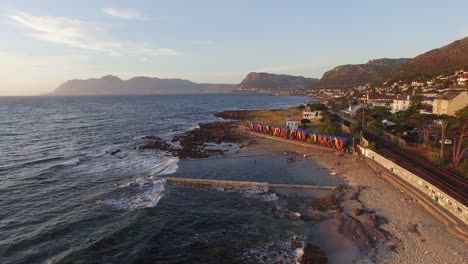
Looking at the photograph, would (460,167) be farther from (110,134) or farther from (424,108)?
(110,134)

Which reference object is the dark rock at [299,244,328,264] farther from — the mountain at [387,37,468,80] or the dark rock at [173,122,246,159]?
the mountain at [387,37,468,80]

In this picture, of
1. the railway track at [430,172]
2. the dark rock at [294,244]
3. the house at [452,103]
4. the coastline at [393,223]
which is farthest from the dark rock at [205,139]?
the house at [452,103]

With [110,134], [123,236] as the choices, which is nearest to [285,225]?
[123,236]

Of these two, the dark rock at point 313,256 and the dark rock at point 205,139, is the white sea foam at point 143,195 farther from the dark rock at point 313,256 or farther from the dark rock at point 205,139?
the dark rock at point 313,256

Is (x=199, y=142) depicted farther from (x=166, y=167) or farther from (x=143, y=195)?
(x=143, y=195)

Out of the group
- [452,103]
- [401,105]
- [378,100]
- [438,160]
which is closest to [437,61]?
[378,100]

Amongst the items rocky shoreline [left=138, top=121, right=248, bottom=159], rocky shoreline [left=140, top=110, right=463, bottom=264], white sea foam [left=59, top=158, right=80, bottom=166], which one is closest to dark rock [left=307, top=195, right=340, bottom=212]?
rocky shoreline [left=140, top=110, right=463, bottom=264]

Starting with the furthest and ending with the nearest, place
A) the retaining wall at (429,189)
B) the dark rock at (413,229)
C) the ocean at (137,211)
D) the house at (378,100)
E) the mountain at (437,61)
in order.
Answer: the mountain at (437,61) < the house at (378,100) < the retaining wall at (429,189) < the dark rock at (413,229) < the ocean at (137,211)
